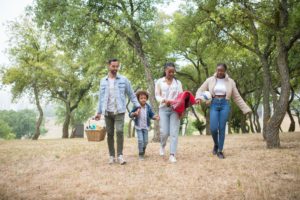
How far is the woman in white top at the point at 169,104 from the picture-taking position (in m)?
7.33

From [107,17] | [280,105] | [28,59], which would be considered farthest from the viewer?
[28,59]

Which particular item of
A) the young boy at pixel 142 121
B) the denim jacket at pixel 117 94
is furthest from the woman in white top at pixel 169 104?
the denim jacket at pixel 117 94

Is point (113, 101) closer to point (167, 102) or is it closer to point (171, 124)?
point (167, 102)

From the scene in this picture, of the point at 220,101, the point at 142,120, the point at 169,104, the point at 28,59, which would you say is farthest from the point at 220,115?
the point at 28,59

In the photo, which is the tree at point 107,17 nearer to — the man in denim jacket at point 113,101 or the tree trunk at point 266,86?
the tree trunk at point 266,86

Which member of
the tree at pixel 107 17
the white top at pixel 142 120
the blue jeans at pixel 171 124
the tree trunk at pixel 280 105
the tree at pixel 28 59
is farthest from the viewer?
the tree at pixel 28 59

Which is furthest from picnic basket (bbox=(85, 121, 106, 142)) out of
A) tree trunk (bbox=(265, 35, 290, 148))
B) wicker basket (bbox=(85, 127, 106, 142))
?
tree trunk (bbox=(265, 35, 290, 148))

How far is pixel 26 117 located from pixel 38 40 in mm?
→ 56400

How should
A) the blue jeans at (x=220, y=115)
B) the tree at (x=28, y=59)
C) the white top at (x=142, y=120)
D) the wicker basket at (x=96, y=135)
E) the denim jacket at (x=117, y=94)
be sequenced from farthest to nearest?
1. the tree at (x=28, y=59)
2. the wicker basket at (x=96, y=135)
3. the white top at (x=142, y=120)
4. the blue jeans at (x=220, y=115)
5. the denim jacket at (x=117, y=94)

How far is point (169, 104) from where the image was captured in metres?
7.22

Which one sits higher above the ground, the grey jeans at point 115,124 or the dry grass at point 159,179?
the grey jeans at point 115,124

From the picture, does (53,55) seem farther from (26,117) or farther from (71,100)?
(26,117)

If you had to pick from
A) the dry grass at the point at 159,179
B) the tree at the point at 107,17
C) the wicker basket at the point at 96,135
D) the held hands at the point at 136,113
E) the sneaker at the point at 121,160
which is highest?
the tree at the point at 107,17

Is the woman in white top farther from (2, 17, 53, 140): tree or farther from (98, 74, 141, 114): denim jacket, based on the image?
(2, 17, 53, 140): tree
